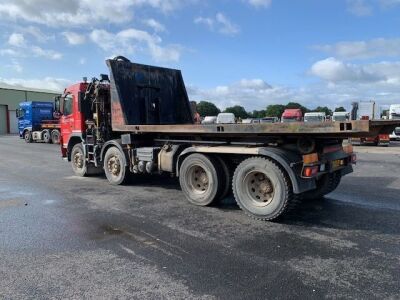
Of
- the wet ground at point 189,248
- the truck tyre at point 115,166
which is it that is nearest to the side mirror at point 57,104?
the truck tyre at point 115,166

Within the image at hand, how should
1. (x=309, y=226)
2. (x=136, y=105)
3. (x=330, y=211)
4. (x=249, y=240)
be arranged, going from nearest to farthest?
(x=249, y=240), (x=309, y=226), (x=330, y=211), (x=136, y=105)

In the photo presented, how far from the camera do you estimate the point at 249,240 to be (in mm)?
5371

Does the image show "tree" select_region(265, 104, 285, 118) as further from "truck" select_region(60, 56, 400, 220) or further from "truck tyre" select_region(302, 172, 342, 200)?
"truck tyre" select_region(302, 172, 342, 200)

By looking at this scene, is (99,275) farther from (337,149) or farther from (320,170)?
(337,149)

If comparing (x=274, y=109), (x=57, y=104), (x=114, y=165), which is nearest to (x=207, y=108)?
(x=274, y=109)

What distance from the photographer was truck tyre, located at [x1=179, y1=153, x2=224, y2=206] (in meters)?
7.12

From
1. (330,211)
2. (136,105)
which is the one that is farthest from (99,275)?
(136,105)

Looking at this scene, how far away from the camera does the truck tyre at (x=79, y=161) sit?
11.0m

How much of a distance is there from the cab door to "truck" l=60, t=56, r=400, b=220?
3 centimetres

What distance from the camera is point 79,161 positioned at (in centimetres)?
1132

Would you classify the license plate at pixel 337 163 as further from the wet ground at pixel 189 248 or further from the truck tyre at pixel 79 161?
the truck tyre at pixel 79 161

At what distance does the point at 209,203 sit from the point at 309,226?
196cm

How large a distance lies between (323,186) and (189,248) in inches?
139

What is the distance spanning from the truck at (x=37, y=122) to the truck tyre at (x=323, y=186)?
78.3ft
